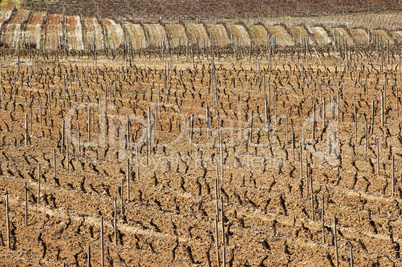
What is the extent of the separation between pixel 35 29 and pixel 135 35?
629 cm

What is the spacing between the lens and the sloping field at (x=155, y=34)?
31.8 metres

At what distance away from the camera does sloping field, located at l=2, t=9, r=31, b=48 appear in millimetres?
29541

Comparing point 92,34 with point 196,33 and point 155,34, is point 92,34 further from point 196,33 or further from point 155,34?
point 196,33

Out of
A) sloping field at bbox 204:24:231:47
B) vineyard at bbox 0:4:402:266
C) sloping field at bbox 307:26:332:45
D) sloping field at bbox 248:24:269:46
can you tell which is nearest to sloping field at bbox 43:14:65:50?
sloping field at bbox 204:24:231:47

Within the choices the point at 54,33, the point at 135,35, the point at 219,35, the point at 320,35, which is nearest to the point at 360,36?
the point at 320,35

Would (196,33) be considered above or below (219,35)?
above

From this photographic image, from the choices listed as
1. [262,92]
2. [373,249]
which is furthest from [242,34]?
[373,249]

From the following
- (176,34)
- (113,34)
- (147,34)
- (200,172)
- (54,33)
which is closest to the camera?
(200,172)

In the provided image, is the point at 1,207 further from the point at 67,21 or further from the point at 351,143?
the point at 67,21

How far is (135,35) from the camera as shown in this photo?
32.0 meters

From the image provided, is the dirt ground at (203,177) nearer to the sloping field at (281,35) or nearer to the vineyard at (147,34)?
the vineyard at (147,34)

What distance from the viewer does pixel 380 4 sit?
157ft

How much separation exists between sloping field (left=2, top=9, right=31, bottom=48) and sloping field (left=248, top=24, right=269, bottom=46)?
1443 centimetres

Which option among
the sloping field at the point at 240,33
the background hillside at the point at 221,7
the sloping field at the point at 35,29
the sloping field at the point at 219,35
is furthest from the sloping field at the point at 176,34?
the background hillside at the point at 221,7
